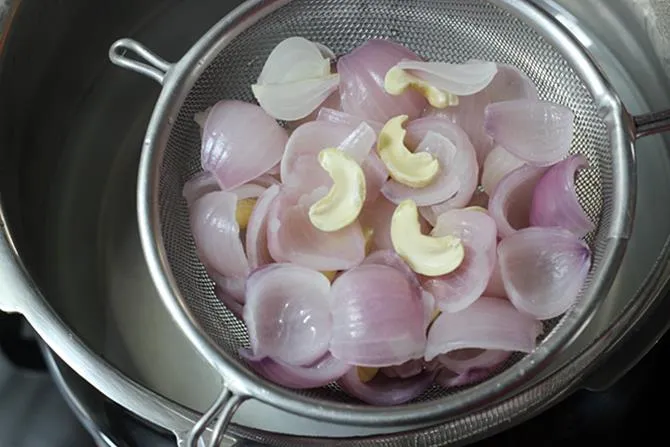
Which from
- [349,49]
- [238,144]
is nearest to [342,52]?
[349,49]

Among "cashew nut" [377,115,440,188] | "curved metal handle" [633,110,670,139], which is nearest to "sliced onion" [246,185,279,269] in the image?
"cashew nut" [377,115,440,188]

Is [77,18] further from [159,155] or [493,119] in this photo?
[493,119]

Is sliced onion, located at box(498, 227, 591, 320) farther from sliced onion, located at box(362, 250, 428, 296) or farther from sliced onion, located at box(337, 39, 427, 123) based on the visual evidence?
sliced onion, located at box(337, 39, 427, 123)

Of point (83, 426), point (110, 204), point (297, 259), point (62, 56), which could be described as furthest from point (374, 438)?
point (62, 56)

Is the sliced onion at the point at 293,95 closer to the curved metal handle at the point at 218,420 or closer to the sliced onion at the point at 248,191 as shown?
the sliced onion at the point at 248,191

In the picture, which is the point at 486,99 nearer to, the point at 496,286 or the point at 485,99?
the point at 485,99

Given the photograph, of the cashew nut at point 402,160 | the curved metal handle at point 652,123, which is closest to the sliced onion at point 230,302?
the cashew nut at point 402,160

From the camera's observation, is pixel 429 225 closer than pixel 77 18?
Yes
